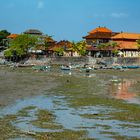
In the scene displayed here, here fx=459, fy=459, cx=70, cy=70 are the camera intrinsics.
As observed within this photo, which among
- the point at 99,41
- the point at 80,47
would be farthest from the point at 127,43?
the point at 80,47

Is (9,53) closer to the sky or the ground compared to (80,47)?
closer to the ground

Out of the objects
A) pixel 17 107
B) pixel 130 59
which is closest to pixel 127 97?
pixel 17 107

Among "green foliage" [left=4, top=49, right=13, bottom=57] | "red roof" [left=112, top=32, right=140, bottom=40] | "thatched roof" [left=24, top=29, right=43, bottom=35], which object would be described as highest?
"thatched roof" [left=24, top=29, right=43, bottom=35]

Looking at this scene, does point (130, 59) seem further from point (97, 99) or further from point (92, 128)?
point (92, 128)

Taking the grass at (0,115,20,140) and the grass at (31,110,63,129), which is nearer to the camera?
the grass at (0,115,20,140)

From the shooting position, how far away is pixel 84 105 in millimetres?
32750

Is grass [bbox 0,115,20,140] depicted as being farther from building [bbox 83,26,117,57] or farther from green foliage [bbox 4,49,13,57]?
green foliage [bbox 4,49,13,57]

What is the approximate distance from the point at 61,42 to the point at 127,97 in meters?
80.7

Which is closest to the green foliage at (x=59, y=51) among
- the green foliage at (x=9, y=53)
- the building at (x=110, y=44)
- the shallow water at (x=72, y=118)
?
the building at (x=110, y=44)

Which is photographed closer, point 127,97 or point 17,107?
point 17,107

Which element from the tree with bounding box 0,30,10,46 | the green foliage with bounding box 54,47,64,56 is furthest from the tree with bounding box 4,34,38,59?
the tree with bounding box 0,30,10,46

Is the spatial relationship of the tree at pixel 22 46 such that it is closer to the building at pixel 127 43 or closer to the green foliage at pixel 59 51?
the green foliage at pixel 59 51

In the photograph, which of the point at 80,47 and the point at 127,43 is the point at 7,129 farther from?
the point at 127,43

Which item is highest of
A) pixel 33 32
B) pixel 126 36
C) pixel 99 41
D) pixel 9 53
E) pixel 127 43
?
pixel 33 32
